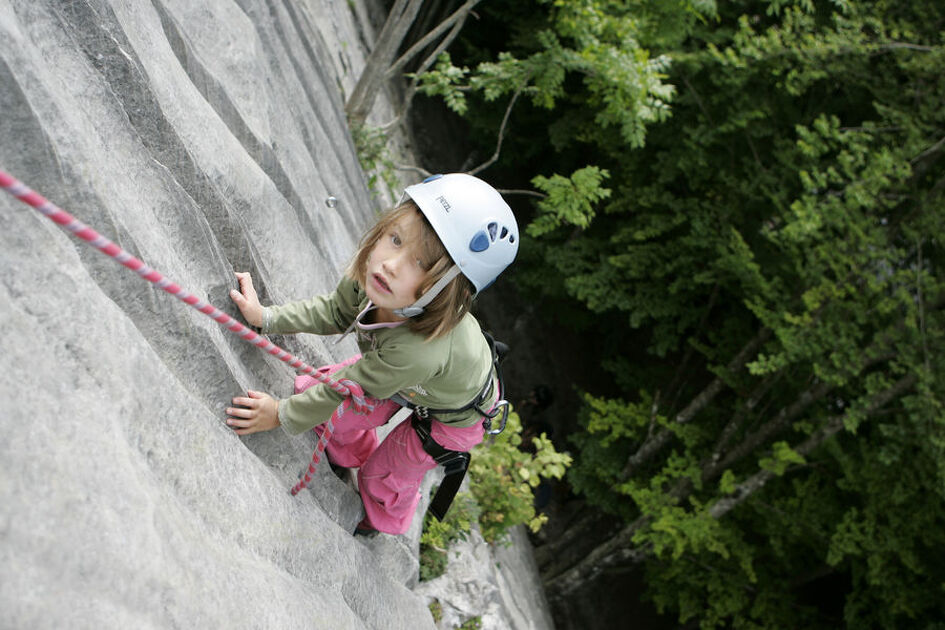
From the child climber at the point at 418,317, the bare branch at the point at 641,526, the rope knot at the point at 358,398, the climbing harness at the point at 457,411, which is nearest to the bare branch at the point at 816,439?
the bare branch at the point at 641,526

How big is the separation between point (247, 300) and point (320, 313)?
325 mm

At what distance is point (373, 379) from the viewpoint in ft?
9.50

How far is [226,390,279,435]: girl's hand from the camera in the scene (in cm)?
284

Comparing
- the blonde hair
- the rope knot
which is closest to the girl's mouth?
the blonde hair

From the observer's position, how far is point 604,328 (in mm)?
13828

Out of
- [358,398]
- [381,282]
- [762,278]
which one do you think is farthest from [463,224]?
[762,278]

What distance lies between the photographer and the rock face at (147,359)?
5.91 ft

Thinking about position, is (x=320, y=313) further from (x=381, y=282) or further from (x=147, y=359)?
(x=147, y=359)

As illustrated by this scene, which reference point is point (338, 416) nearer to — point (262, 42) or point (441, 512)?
point (441, 512)

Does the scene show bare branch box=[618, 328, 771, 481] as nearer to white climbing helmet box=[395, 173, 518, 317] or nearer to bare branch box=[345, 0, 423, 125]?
bare branch box=[345, 0, 423, 125]

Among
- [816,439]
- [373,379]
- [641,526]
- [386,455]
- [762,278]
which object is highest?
[373,379]

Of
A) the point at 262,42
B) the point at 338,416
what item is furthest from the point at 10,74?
the point at 262,42

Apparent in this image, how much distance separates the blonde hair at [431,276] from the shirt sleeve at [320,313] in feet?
1.03

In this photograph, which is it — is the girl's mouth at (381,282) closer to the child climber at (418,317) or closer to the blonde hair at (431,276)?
the child climber at (418,317)
